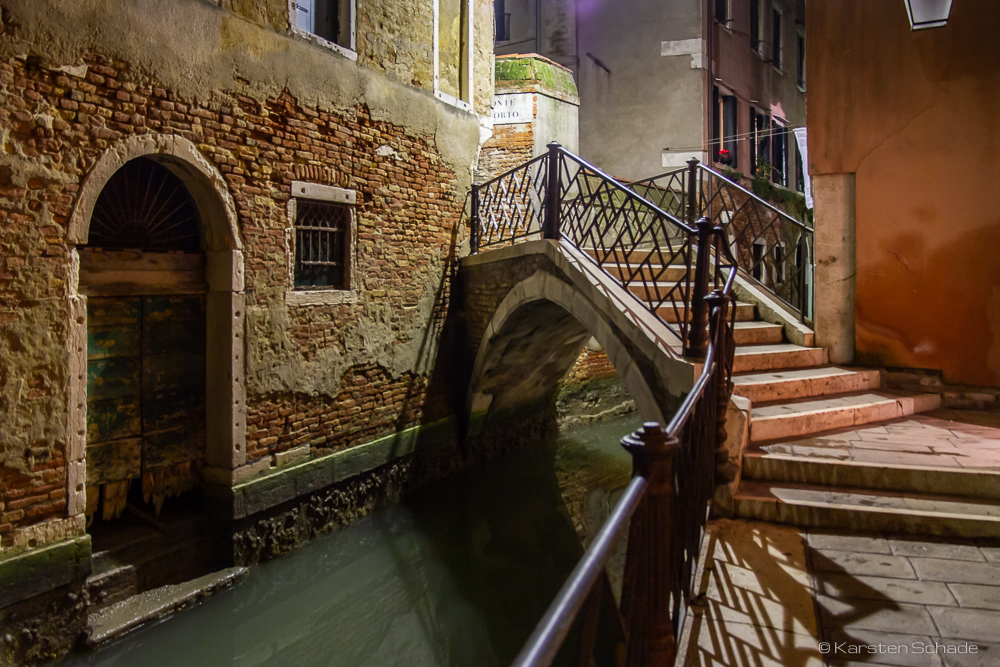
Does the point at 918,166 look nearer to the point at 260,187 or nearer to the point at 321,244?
the point at 321,244

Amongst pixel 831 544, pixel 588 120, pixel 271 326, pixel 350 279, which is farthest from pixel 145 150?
pixel 588 120

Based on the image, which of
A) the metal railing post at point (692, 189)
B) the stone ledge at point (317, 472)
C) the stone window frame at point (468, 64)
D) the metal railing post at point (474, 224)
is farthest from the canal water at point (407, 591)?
the stone window frame at point (468, 64)

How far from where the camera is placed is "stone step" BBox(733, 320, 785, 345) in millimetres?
5910

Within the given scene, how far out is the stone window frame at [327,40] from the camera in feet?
19.7

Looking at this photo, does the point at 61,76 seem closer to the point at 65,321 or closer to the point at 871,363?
the point at 65,321

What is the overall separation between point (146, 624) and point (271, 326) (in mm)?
2476

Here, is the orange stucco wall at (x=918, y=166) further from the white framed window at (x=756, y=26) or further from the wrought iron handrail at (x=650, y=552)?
the white framed window at (x=756, y=26)

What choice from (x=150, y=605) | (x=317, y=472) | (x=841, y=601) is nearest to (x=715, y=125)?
(x=317, y=472)

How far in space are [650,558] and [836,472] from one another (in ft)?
7.85

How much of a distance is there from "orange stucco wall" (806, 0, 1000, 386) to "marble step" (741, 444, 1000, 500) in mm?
1937

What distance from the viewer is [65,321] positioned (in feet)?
14.4

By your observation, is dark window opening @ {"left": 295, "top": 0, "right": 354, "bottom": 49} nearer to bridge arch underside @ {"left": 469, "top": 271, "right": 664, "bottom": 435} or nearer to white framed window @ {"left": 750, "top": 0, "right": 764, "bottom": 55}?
bridge arch underside @ {"left": 469, "top": 271, "right": 664, "bottom": 435}

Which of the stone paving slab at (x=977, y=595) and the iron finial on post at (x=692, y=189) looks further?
the iron finial on post at (x=692, y=189)

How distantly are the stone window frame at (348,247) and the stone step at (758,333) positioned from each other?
3.71 metres
